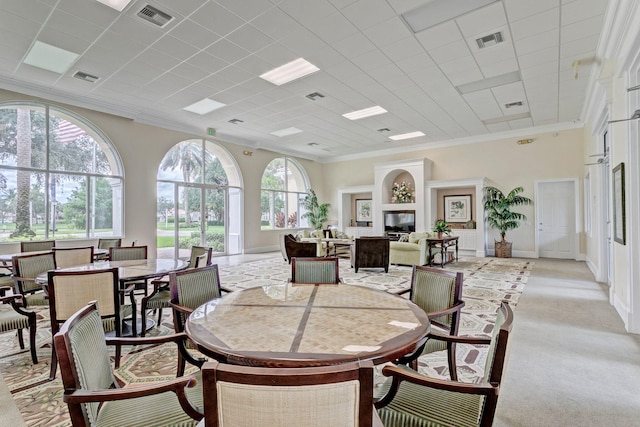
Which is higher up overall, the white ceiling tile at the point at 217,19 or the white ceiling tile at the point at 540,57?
the white ceiling tile at the point at 540,57

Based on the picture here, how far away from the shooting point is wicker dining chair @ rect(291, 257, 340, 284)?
2947 millimetres

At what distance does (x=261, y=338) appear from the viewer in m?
1.49

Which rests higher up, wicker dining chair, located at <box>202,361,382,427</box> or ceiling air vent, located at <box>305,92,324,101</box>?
ceiling air vent, located at <box>305,92,324,101</box>

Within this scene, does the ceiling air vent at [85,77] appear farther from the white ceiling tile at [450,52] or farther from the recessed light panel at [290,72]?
the white ceiling tile at [450,52]

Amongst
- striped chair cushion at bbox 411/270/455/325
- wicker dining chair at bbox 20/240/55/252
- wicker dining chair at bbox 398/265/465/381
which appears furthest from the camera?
wicker dining chair at bbox 20/240/55/252

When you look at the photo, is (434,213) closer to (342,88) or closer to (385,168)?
(385,168)

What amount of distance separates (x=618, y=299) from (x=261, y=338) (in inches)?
185

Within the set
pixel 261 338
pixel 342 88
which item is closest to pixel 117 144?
pixel 342 88

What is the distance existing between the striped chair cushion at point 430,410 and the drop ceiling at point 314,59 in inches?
149

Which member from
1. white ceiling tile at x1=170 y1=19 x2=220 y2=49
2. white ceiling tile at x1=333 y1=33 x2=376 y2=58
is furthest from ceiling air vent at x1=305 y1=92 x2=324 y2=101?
white ceiling tile at x1=170 y1=19 x2=220 y2=49

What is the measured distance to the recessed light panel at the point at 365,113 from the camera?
729 centimetres

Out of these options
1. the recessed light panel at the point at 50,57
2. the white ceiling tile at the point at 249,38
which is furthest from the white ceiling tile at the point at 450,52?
the recessed light panel at the point at 50,57

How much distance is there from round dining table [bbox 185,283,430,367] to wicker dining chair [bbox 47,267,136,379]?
3.65 ft

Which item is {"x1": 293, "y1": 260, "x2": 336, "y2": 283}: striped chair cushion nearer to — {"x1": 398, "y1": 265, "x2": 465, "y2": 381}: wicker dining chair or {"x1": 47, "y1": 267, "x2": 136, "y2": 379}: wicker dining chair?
{"x1": 398, "y1": 265, "x2": 465, "y2": 381}: wicker dining chair
